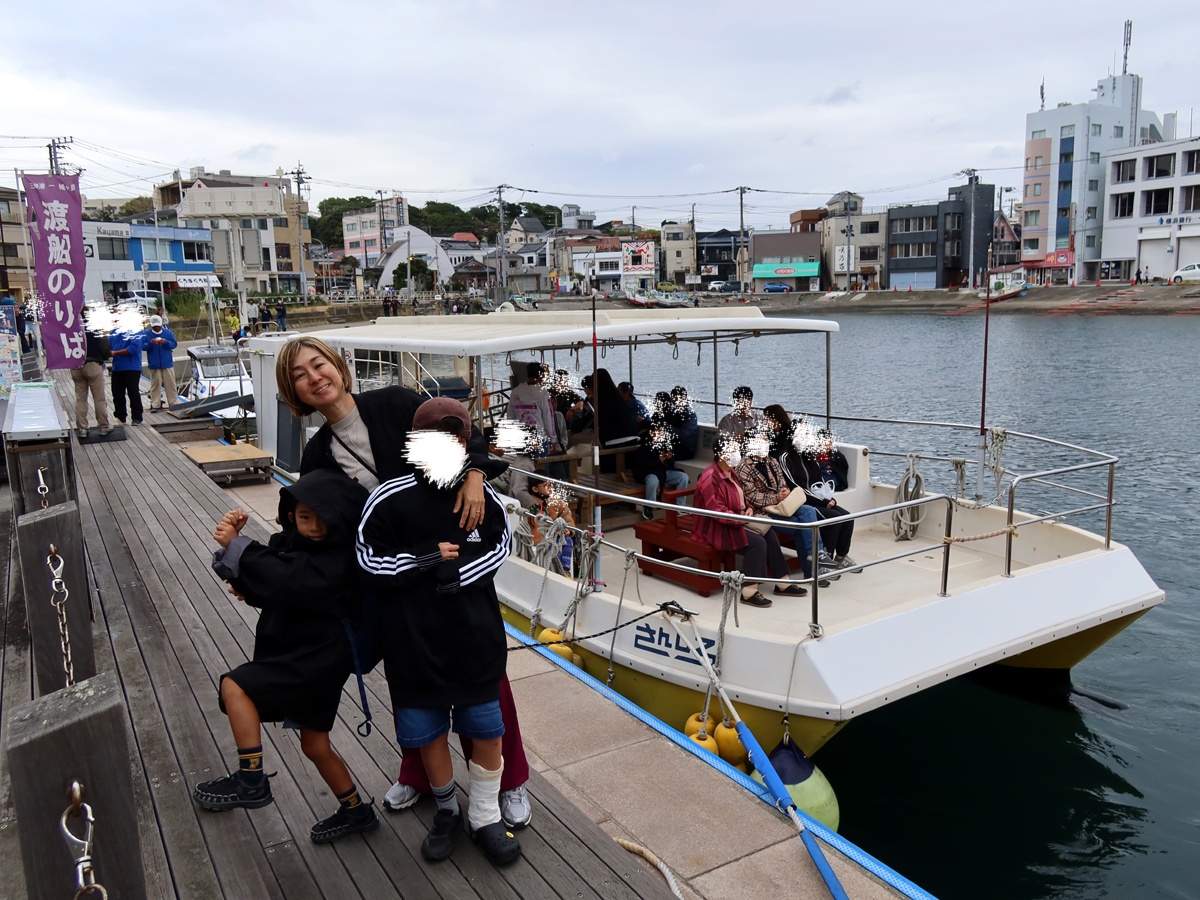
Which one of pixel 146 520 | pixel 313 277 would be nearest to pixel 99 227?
pixel 313 277

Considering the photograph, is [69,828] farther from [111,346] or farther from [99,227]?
[99,227]

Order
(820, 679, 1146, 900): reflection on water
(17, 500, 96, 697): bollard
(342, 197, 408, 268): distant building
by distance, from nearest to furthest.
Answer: (17, 500, 96, 697): bollard, (820, 679, 1146, 900): reflection on water, (342, 197, 408, 268): distant building

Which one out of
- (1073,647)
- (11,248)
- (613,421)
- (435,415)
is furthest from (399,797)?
(11,248)

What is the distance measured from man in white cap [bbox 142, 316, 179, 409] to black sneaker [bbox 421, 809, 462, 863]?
1450 centimetres

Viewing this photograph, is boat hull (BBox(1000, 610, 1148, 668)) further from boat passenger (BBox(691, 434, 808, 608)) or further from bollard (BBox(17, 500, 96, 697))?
bollard (BBox(17, 500, 96, 697))

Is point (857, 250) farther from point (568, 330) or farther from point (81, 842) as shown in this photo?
point (81, 842)

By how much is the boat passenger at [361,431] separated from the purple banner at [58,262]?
322 inches

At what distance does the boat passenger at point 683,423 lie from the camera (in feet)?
30.7

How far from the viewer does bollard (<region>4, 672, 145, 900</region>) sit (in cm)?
180

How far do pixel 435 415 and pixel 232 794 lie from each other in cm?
176

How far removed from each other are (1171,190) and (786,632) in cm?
8005

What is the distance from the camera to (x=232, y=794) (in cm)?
337

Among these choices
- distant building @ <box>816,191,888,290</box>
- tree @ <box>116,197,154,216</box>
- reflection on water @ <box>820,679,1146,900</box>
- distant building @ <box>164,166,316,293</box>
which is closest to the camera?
reflection on water @ <box>820,679,1146,900</box>

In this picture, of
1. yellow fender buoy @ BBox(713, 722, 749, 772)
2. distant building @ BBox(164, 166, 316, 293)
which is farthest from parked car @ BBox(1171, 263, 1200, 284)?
→ yellow fender buoy @ BBox(713, 722, 749, 772)
